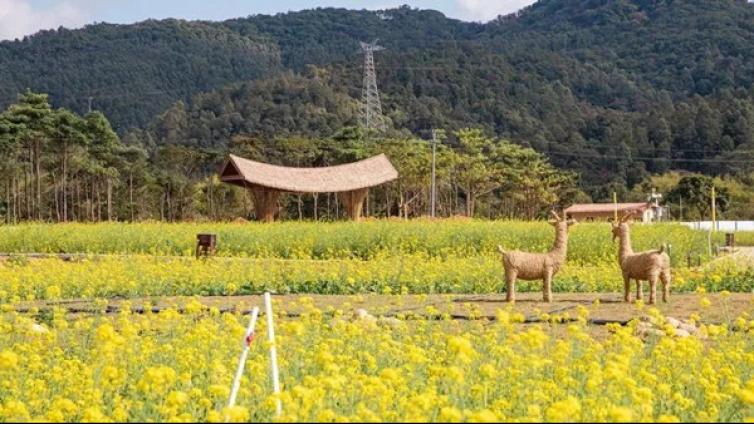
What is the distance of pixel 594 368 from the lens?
4.48m

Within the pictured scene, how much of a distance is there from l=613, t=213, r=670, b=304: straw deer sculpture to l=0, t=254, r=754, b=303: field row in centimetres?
185

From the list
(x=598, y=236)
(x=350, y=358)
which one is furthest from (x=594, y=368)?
(x=598, y=236)

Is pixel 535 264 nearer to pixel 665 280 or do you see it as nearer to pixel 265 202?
pixel 665 280

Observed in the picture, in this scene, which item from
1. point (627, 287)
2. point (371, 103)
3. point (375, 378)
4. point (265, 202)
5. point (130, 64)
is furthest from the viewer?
point (130, 64)

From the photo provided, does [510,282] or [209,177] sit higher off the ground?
[510,282]

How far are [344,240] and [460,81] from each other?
6950 cm

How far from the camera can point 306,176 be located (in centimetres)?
3106

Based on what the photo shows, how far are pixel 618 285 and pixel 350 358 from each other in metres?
7.74

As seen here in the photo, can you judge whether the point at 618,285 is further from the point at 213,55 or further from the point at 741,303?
the point at 213,55

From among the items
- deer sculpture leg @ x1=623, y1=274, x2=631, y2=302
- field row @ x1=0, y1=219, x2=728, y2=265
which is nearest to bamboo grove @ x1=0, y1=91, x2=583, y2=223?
field row @ x1=0, y1=219, x2=728, y2=265

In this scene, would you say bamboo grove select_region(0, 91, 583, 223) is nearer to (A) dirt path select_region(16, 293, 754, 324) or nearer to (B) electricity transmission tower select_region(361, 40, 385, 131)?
(B) electricity transmission tower select_region(361, 40, 385, 131)

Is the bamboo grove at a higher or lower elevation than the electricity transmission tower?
lower

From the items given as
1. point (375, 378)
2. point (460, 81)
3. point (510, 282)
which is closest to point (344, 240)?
point (510, 282)

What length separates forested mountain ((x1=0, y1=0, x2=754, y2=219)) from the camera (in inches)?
2783
